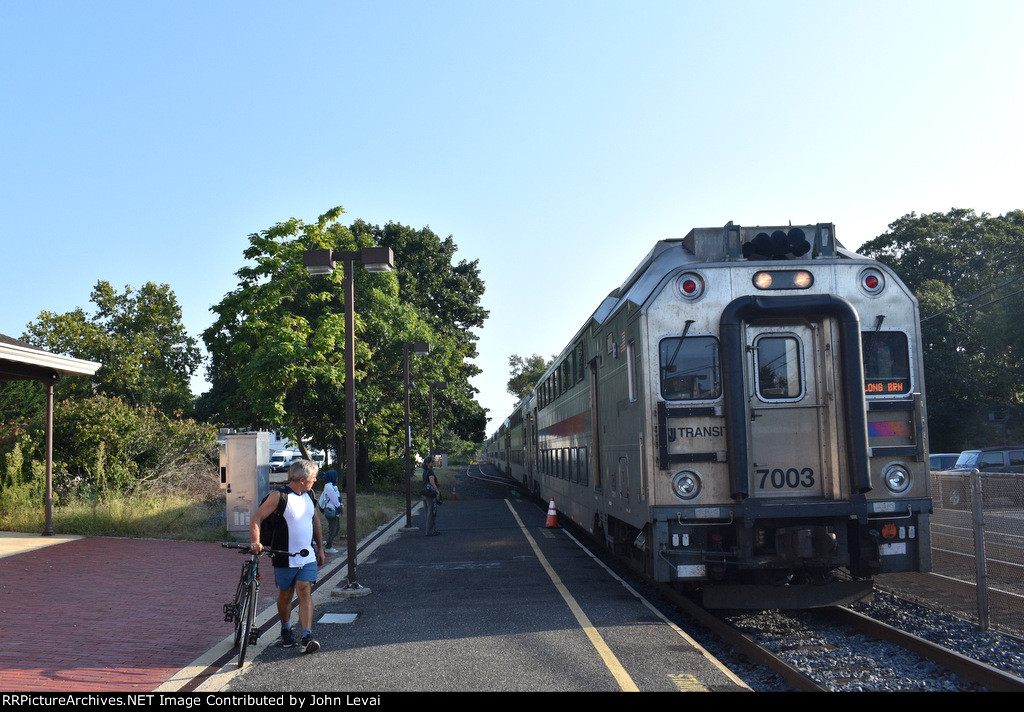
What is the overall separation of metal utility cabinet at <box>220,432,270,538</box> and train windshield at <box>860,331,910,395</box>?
12479mm

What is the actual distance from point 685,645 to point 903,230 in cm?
4658

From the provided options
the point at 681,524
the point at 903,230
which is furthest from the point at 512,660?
the point at 903,230

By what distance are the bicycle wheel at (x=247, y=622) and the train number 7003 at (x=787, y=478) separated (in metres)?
5.00

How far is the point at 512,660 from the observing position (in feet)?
22.8

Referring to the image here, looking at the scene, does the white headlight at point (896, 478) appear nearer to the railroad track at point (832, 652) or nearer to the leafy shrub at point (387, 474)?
the railroad track at point (832, 652)

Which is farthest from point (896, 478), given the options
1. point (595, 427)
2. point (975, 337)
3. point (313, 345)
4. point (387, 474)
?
point (975, 337)

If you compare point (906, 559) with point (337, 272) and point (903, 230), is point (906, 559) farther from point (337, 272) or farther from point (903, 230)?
point (903, 230)

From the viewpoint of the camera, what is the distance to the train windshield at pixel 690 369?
825cm

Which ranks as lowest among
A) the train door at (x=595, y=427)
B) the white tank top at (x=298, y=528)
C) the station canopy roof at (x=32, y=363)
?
the white tank top at (x=298, y=528)

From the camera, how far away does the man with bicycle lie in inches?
286

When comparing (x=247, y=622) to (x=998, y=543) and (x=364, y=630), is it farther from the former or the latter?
(x=998, y=543)

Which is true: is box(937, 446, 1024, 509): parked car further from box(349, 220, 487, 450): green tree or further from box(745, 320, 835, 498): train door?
box(349, 220, 487, 450): green tree

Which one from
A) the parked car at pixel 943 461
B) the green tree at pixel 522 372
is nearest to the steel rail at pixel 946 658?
the parked car at pixel 943 461

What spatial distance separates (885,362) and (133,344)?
128 feet
